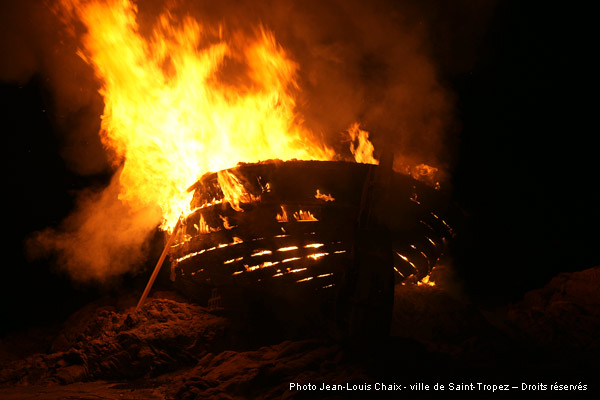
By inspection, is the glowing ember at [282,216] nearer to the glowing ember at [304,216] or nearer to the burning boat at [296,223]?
the burning boat at [296,223]

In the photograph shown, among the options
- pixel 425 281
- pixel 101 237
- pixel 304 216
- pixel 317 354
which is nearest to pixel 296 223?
pixel 304 216

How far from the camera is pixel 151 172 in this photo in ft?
21.7

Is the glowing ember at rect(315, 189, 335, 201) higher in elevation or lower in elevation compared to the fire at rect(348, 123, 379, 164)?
lower

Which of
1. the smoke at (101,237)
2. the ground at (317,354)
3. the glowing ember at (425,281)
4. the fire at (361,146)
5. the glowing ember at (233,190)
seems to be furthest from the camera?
the smoke at (101,237)

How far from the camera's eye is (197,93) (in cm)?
604

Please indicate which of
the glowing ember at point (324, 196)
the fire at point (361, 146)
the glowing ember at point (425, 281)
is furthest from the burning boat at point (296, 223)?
the glowing ember at point (425, 281)

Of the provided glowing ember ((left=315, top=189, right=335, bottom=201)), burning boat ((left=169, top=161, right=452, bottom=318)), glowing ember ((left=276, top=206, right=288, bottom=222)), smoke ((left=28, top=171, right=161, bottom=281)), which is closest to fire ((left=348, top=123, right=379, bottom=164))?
burning boat ((left=169, top=161, right=452, bottom=318))

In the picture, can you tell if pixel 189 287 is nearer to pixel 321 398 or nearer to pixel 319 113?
pixel 319 113

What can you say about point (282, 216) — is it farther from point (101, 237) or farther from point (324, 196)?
point (101, 237)

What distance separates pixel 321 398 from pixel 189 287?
5074mm

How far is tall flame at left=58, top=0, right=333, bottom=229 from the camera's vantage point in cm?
589

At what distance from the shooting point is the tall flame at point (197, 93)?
589 centimetres

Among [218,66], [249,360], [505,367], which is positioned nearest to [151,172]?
[218,66]

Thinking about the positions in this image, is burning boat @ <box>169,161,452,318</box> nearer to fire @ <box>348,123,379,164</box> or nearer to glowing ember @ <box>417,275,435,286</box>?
fire @ <box>348,123,379,164</box>
